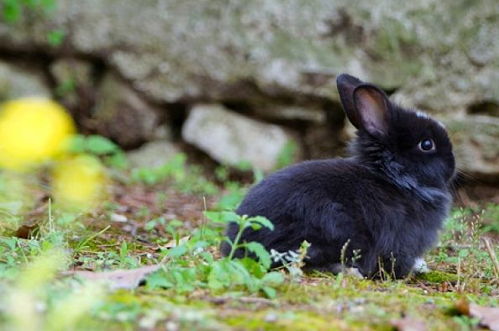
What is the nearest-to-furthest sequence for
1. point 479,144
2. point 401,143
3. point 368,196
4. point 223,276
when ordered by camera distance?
point 223,276, point 368,196, point 401,143, point 479,144

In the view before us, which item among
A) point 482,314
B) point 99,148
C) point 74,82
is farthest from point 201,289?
point 74,82

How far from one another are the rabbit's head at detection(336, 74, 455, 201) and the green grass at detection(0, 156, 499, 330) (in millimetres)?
499

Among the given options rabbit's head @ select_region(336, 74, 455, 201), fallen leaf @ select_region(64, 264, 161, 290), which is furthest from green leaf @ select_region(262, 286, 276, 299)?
rabbit's head @ select_region(336, 74, 455, 201)

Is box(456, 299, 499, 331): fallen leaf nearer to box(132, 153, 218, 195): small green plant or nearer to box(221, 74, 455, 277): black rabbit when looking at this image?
box(221, 74, 455, 277): black rabbit

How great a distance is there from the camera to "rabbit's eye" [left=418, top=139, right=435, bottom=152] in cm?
514

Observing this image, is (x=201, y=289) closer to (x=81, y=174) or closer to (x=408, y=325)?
(x=408, y=325)

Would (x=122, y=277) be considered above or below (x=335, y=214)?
below

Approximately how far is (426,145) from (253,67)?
438cm

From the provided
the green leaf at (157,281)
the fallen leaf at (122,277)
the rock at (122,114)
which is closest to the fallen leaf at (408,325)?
the green leaf at (157,281)

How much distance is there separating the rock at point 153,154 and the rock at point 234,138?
1.32ft

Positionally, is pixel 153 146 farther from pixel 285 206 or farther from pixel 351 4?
pixel 285 206

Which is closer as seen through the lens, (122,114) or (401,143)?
(401,143)

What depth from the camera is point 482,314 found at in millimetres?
3242

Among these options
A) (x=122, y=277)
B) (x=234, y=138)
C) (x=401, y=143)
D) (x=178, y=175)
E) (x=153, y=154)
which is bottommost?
(x=178, y=175)
